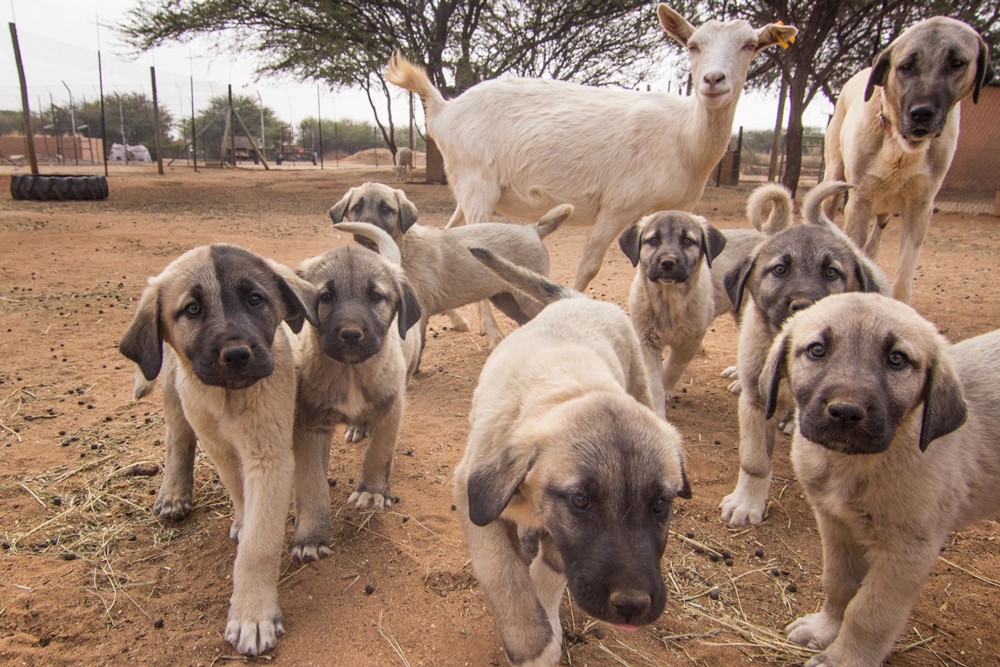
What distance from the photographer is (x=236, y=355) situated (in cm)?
297

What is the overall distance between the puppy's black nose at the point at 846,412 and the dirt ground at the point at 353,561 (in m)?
1.13

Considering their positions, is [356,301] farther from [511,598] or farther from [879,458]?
[879,458]

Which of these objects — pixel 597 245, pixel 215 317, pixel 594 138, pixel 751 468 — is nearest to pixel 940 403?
pixel 751 468

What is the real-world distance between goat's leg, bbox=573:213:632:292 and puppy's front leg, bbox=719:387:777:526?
3.07m

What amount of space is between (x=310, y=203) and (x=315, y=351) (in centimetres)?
1606

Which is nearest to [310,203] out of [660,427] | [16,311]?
[16,311]

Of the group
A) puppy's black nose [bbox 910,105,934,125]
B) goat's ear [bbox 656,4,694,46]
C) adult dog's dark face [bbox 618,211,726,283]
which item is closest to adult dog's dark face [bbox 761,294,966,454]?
adult dog's dark face [bbox 618,211,726,283]

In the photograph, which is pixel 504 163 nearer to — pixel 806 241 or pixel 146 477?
pixel 806 241

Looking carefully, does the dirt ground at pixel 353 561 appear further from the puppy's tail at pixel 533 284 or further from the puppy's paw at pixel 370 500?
the puppy's tail at pixel 533 284

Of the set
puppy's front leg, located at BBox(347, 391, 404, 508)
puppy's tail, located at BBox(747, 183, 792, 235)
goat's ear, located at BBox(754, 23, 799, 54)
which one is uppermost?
goat's ear, located at BBox(754, 23, 799, 54)

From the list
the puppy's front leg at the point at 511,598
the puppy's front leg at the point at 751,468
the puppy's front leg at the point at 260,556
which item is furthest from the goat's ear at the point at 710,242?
the puppy's front leg at the point at 260,556

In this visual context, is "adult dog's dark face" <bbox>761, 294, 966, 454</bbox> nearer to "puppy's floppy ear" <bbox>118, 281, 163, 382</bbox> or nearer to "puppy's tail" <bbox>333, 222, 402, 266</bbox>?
"puppy's floppy ear" <bbox>118, 281, 163, 382</bbox>

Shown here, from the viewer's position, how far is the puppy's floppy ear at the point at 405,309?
13.5 feet

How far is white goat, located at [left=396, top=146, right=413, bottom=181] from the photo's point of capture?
26969 millimetres
